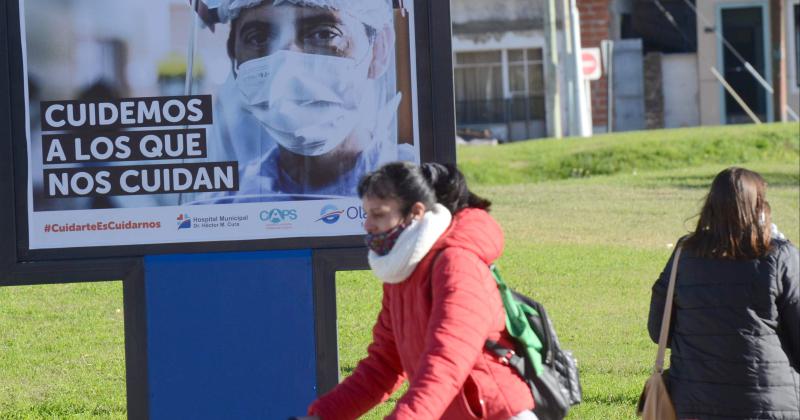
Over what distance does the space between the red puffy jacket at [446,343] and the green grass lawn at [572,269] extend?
3.17 m

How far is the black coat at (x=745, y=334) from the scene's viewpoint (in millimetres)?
4242

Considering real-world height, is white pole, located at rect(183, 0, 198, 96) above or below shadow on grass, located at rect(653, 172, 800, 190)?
above

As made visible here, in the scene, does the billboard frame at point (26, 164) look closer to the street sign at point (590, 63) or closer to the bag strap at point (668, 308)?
the bag strap at point (668, 308)

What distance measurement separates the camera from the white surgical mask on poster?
17.8 ft

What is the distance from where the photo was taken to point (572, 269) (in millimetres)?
11883

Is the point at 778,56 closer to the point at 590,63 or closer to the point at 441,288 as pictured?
the point at 590,63

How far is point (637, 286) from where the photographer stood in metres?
11.2

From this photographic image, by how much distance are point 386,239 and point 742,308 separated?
1354 millimetres

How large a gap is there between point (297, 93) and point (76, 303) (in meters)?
5.74

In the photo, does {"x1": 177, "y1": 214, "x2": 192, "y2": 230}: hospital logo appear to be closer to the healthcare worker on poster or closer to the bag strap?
the healthcare worker on poster

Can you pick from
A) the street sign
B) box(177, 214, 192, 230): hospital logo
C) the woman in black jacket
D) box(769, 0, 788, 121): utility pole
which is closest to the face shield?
box(177, 214, 192, 230): hospital logo

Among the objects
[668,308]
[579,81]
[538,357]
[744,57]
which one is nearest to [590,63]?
[579,81]

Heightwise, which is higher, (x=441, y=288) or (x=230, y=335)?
(x=441, y=288)

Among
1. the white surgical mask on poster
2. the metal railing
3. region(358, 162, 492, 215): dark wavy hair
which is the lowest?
region(358, 162, 492, 215): dark wavy hair
